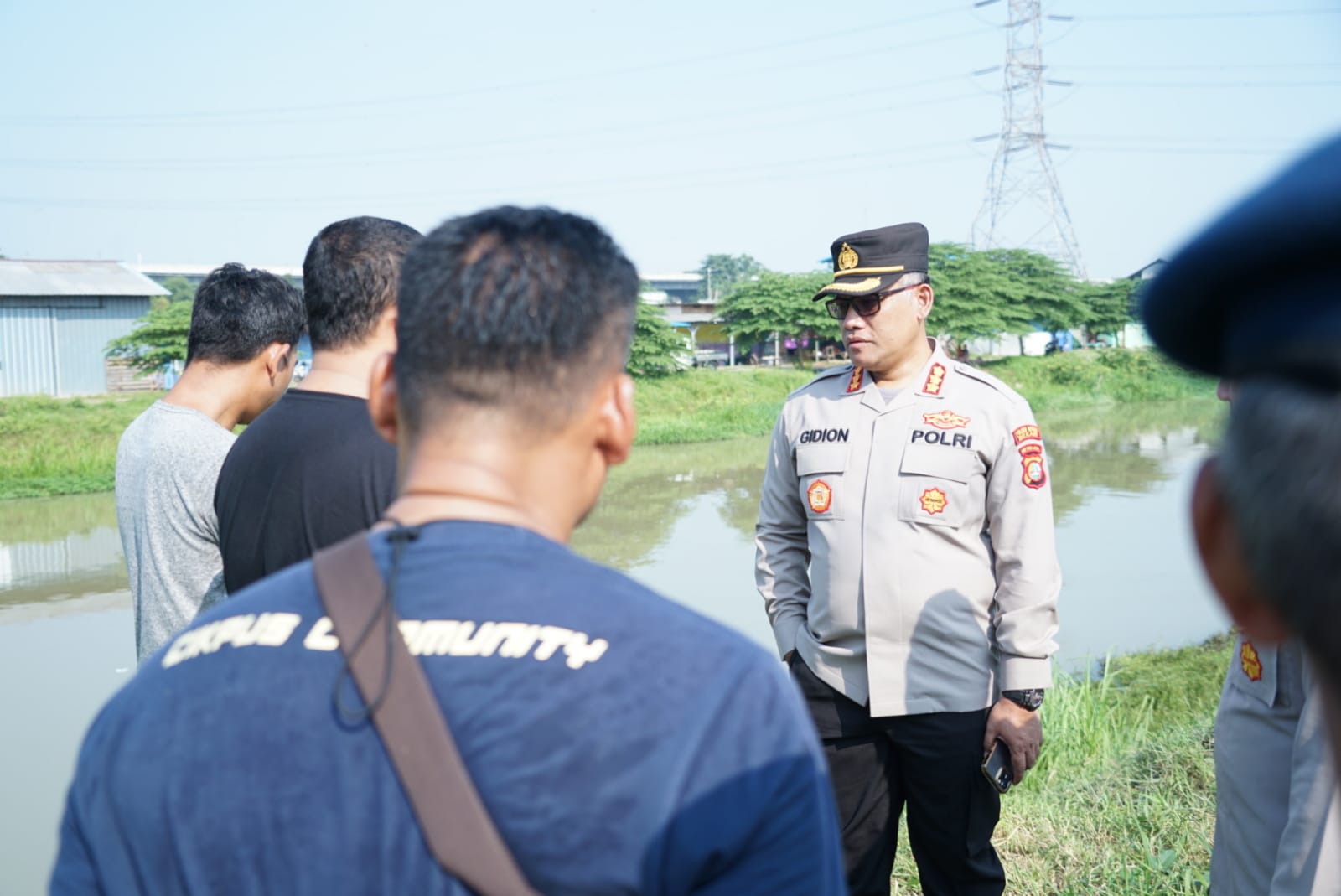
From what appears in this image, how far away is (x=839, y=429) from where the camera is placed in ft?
9.68

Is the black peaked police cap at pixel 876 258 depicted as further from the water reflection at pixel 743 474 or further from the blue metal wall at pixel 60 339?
the blue metal wall at pixel 60 339

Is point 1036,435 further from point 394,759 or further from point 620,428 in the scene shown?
point 394,759

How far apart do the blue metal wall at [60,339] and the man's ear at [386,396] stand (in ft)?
84.0

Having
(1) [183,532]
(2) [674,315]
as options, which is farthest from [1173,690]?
(2) [674,315]

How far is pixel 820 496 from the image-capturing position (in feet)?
9.59

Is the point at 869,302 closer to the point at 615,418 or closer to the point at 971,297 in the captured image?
the point at 615,418

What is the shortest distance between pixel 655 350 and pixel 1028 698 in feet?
73.2

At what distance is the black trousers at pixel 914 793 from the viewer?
2.71 m

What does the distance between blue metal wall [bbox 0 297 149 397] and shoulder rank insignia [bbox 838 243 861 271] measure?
2429 cm

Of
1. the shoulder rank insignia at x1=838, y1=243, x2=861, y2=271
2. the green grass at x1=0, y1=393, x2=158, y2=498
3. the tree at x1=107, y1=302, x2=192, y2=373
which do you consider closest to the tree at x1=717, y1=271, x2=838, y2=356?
the tree at x1=107, y1=302, x2=192, y2=373

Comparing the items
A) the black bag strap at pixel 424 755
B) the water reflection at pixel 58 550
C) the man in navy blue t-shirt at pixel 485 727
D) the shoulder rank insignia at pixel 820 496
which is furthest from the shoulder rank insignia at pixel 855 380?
the water reflection at pixel 58 550

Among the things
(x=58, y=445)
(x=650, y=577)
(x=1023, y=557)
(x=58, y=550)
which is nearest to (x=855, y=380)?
(x=1023, y=557)

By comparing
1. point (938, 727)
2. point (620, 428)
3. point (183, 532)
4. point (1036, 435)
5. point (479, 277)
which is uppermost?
point (479, 277)

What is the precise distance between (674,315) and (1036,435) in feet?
128
